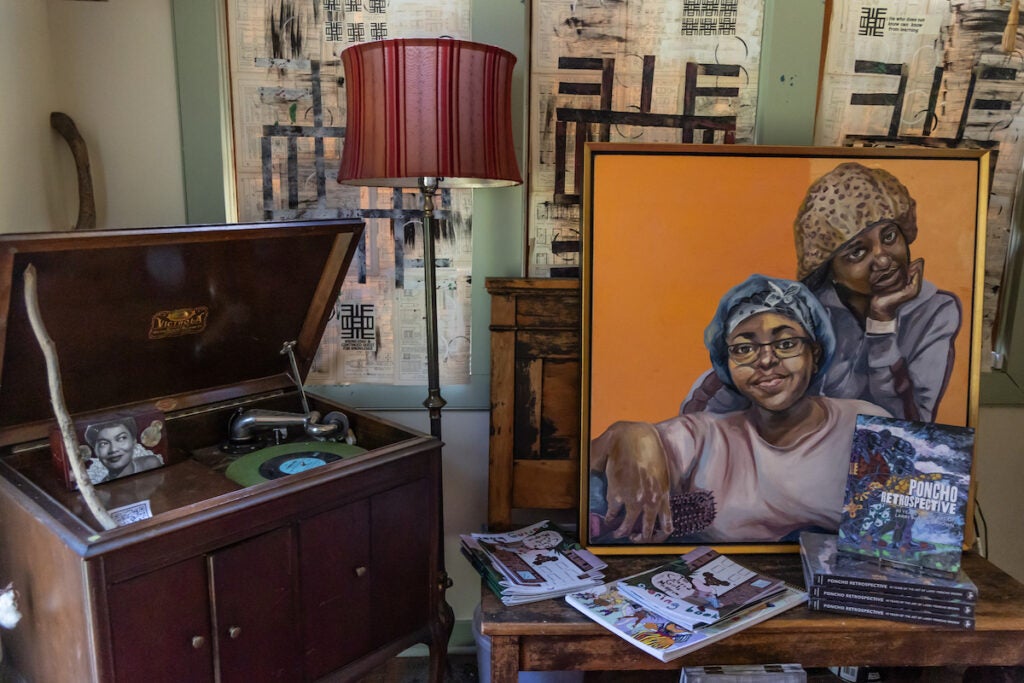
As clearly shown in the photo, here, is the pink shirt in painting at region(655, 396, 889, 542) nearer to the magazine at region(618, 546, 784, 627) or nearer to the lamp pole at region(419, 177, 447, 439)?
the magazine at region(618, 546, 784, 627)

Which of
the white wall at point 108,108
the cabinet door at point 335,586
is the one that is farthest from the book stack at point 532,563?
the white wall at point 108,108

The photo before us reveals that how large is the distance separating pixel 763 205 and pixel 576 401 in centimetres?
68

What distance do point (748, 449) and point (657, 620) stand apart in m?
0.52

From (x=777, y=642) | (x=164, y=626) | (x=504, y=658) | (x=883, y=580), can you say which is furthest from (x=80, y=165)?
(x=883, y=580)

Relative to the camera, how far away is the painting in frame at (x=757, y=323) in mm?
1691

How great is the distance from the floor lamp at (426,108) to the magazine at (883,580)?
1.08 meters

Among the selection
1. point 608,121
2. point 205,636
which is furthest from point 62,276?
point 608,121

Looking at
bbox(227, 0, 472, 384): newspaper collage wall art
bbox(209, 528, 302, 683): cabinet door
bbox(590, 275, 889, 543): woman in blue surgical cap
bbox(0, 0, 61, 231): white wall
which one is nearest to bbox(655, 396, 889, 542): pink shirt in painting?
bbox(590, 275, 889, 543): woman in blue surgical cap

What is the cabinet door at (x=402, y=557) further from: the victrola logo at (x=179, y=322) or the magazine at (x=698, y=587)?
the victrola logo at (x=179, y=322)

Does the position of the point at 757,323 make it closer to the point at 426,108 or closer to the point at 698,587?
the point at 698,587

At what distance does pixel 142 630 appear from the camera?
1.14 meters

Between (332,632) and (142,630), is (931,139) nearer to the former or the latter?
(332,632)

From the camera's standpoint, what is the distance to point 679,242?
1696 millimetres

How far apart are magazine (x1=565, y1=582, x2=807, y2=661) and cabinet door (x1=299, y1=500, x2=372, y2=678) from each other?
1.42 feet
